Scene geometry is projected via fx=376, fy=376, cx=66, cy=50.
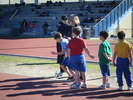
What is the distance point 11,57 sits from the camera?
17688 mm

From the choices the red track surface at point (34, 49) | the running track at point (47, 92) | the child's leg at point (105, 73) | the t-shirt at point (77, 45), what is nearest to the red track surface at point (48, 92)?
the running track at point (47, 92)

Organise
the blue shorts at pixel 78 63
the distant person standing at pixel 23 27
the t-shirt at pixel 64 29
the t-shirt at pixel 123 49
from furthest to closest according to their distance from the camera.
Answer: the distant person standing at pixel 23 27
the t-shirt at pixel 64 29
the blue shorts at pixel 78 63
the t-shirt at pixel 123 49

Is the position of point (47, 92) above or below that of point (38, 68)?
above

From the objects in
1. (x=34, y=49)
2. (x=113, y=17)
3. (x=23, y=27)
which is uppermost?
(x=113, y=17)

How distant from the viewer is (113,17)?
3325 cm

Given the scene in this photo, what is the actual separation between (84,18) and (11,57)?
18589 mm

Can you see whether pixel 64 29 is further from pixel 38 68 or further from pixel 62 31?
pixel 38 68

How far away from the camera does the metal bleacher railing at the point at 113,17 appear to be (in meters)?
31.2

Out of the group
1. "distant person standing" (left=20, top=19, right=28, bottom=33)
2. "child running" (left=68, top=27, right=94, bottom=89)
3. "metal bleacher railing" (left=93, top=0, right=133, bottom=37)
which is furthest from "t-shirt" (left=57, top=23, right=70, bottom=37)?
"distant person standing" (left=20, top=19, right=28, bottom=33)

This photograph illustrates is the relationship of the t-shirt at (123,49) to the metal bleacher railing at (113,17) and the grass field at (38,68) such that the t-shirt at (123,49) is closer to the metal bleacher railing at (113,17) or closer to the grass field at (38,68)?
the grass field at (38,68)

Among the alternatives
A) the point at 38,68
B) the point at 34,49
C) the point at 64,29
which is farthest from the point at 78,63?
the point at 34,49

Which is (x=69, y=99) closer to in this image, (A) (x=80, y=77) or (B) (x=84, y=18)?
(A) (x=80, y=77)

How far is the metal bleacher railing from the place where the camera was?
31.2 m

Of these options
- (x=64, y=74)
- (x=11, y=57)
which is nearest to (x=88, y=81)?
(x=64, y=74)
